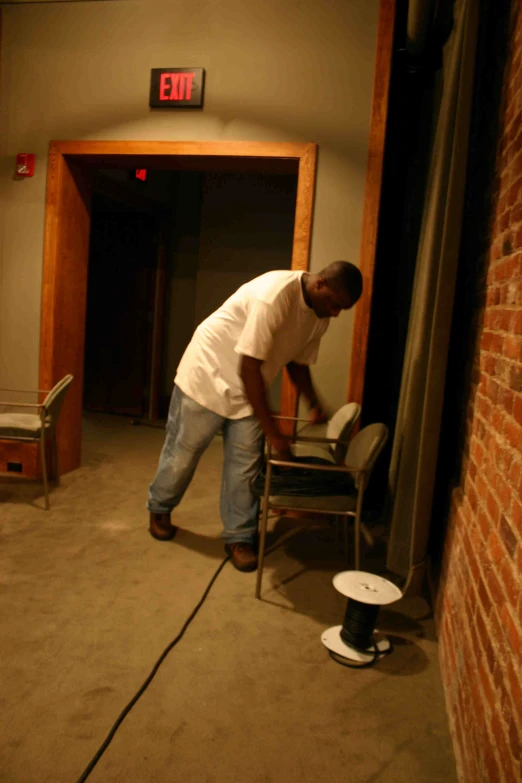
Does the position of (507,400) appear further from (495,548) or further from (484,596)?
(484,596)

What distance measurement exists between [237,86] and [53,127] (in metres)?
1.14

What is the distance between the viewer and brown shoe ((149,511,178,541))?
2.80 metres

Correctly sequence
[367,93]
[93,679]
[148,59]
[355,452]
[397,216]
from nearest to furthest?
[93,679]
[355,452]
[367,93]
[148,59]
[397,216]

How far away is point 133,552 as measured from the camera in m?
2.63

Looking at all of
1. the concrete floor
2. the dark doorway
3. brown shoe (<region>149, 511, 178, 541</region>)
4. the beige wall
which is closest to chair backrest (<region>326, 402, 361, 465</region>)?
the beige wall

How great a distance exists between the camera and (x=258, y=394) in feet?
7.32

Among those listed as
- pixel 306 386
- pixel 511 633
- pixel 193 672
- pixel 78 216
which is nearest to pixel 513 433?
pixel 511 633

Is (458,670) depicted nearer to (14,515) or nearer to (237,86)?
(14,515)

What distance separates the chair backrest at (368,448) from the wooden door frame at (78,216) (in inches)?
32.1

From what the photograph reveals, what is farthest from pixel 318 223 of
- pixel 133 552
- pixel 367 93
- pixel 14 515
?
pixel 14 515

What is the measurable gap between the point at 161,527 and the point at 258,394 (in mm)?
993

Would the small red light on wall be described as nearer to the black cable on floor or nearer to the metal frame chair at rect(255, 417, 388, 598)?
the metal frame chair at rect(255, 417, 388, 598)

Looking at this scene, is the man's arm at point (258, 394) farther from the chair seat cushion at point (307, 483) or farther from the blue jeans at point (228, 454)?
the blue jeans at point (228, 454)

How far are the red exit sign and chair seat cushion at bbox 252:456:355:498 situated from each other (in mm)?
2064
